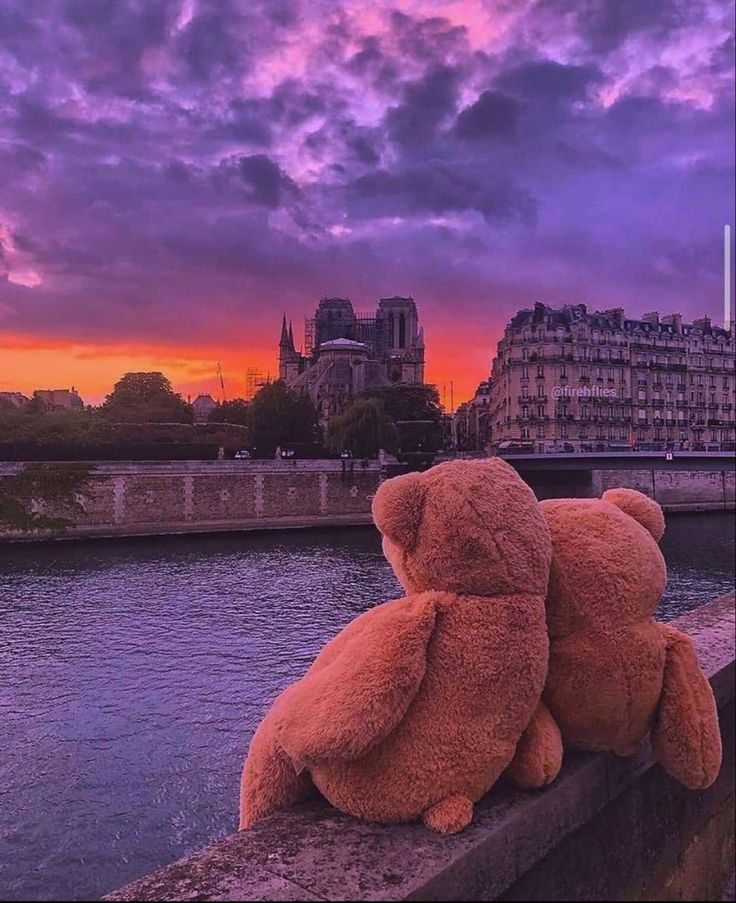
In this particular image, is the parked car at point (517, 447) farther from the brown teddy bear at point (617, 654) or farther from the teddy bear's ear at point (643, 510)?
the brown teddy bear at point (617, 654)

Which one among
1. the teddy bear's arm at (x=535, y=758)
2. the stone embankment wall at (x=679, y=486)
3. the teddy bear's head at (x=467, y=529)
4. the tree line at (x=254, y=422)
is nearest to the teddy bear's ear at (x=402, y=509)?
the teddy bear's head at (x=467, y=529)

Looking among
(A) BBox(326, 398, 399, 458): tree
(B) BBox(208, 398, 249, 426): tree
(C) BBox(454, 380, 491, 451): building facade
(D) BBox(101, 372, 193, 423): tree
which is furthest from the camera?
(C) BBox(454, 380, 491, 451): building facade

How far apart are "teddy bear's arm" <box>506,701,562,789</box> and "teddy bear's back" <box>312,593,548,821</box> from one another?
13 centimetres

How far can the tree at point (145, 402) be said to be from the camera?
2260 inches

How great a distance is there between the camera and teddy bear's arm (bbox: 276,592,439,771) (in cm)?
257

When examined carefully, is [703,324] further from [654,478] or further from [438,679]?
[438,679]

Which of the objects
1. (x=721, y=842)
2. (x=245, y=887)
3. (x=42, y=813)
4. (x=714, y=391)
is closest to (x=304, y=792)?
(x=245, y=887)

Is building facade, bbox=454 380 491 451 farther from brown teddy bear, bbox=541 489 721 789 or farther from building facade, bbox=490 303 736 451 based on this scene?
brown teddy bear, bbox=541 489 721 789

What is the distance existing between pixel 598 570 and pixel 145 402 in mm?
61915

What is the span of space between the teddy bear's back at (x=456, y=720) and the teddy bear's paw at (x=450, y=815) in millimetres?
29

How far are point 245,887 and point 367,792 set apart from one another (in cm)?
55

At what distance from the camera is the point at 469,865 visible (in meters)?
2.49

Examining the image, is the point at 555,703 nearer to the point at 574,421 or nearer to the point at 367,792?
the point at 367,792

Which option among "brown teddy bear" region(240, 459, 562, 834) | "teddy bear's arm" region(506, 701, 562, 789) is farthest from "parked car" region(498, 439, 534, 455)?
"brown teddy bear" region(240, 459, 562, 834)
